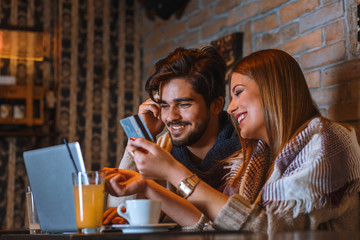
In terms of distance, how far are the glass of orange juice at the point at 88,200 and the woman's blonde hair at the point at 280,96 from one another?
2.02ft

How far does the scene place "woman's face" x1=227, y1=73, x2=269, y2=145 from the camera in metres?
1.73

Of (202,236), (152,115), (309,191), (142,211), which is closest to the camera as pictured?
(202,236)

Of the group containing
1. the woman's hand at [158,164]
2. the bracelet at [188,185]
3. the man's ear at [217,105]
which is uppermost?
the man's ear at [217,105]

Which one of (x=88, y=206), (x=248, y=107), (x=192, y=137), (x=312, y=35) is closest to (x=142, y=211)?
(x=88, y=206)

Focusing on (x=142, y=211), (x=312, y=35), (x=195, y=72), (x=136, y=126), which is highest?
(x=312, y=35)

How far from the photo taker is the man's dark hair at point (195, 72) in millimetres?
2279

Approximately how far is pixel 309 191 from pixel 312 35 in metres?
1.11

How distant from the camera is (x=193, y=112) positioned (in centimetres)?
224

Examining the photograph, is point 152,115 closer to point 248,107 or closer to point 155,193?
point 248,107

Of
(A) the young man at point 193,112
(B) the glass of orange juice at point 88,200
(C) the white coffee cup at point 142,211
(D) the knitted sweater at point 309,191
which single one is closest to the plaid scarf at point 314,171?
(D) the knitted sweater at point 309,191

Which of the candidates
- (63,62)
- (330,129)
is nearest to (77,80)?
(63,62)

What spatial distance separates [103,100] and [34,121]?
0.60 m

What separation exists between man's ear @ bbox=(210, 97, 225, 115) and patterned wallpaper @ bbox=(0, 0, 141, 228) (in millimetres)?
1970

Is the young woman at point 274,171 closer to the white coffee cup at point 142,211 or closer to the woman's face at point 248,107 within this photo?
the woman's face at point 248,107
